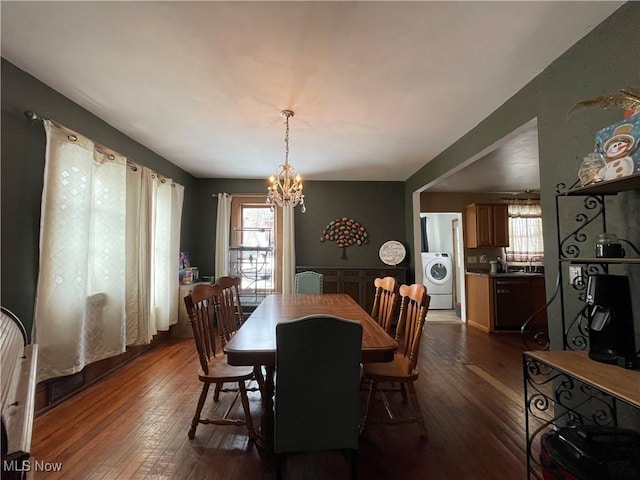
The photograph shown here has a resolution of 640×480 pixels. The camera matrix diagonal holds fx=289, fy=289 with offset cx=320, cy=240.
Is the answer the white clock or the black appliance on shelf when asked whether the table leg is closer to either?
the black appliance on shelf

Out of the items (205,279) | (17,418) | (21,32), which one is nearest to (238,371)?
(17,418)

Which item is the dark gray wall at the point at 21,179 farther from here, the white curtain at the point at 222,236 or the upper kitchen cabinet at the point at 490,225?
the upper kitchen cabinet at the point at 490,225

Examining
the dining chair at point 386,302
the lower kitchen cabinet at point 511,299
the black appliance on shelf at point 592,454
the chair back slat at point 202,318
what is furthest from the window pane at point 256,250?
the black appliance on shelf at point 592,454

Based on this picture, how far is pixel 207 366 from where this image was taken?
76.2 inches

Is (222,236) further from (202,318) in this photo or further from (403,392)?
(403,392)

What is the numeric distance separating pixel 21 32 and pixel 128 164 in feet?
5.17

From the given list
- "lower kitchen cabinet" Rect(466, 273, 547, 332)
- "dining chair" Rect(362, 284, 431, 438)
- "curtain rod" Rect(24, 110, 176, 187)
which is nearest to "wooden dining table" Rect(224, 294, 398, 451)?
"dining chair" Rect(362, 284, 431, 438)

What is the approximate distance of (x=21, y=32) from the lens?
1.68 m

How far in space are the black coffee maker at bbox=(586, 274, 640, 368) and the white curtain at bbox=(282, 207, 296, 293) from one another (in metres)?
3.92

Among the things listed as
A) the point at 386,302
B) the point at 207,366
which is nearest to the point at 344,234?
the point at 386,302

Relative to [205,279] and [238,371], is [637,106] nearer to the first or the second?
[238,371]

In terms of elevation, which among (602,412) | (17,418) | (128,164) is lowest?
(602,412)

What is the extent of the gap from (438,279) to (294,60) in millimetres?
5752

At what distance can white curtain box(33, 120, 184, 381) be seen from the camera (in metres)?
2.21
